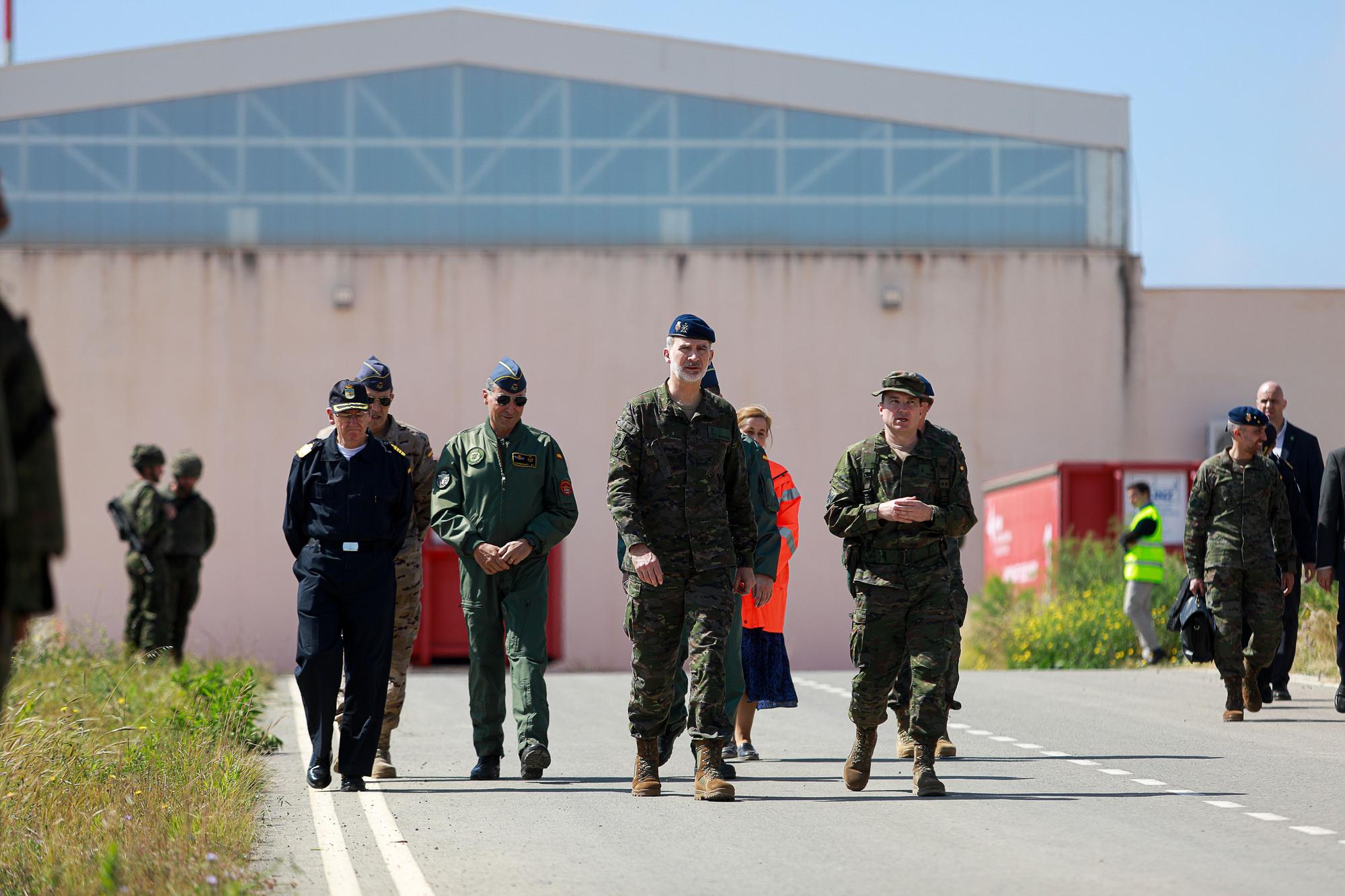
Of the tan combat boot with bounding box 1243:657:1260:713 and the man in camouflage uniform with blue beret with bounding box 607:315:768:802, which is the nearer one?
the man in camouflage uniform with blue beret with bounding box 607:315:768:802

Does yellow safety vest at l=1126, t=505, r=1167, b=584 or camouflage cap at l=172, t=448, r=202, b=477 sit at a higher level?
camouflage cap at l=172, t=448, r=202, b=477

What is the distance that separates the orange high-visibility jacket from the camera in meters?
11.1

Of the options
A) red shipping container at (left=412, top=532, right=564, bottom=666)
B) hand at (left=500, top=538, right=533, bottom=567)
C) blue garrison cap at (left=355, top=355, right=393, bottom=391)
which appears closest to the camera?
hand at (left=500, top=538, right=533, bottom=567)

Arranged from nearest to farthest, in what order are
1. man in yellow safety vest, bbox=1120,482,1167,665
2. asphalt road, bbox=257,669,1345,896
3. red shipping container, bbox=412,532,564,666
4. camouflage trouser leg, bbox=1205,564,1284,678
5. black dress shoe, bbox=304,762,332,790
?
asphalt road, bbox=257,669,1345,896 < black dress shoe, bbox=304,762,332,790 < camouflage trouser leg, bbox=1205,564,1284,678 < man in yellow safety vest, bbox=1120,482,1167,665 < red shipping container, bbox=412,532,564,666

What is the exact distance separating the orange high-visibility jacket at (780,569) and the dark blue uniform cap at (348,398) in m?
2.62

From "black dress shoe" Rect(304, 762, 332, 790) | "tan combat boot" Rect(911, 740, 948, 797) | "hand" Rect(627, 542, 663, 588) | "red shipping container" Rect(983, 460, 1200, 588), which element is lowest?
"black dress shoe" Rect(304, 762, 332, 790)

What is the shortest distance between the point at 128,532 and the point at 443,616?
1107cm

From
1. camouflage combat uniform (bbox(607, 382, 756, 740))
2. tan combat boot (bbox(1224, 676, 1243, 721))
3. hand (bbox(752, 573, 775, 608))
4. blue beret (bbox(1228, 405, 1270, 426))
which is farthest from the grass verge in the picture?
blue beret (bbox(1228, 405, 1270, 426))

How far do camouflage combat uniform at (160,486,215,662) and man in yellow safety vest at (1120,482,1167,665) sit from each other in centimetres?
962

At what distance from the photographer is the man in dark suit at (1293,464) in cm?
1375

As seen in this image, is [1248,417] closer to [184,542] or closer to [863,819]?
[863,819]

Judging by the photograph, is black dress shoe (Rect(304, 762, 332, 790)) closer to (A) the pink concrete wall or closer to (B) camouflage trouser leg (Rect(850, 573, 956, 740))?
(B) camouflage trouser leg (Rect(850, 573, 956, 740))

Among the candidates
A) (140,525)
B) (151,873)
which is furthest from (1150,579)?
(151,873)

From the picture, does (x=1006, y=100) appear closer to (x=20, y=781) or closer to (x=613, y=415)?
(x=613, y=415)
